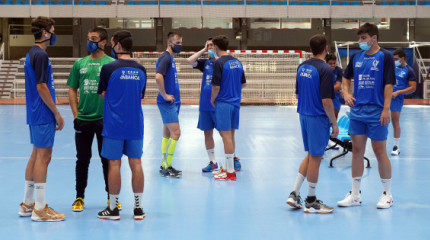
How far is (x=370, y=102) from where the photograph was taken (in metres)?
5.78

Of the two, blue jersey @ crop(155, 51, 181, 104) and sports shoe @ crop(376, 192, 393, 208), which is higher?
blue jersey @ crop(155, 51, 181, 104)

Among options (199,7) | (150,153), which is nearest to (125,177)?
(150,153)

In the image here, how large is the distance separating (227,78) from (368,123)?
2.30 meters

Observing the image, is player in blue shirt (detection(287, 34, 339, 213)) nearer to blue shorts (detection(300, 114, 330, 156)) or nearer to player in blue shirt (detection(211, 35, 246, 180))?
blue shorts (detection(300, 114, 330, 156))

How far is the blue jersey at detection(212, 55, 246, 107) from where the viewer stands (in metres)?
7.35

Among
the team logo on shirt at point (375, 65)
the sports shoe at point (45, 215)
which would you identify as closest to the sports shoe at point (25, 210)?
the sports shoe at point (45, 215)

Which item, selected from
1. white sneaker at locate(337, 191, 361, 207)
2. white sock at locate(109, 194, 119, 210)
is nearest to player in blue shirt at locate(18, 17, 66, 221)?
white sock at locate(109, 194, 119, 210)

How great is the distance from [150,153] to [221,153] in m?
1.27

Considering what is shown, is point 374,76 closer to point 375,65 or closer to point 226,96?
point 375,65

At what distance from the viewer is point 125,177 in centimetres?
748

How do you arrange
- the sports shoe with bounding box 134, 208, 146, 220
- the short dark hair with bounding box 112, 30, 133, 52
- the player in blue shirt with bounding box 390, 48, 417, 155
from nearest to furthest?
the short dark hair with bounding box 112, 30, 133, 52 → the sports shoe with bounding box 134, 208, 146, 220 → the player in blue shirt with bounding box 390, 48, 417, 155

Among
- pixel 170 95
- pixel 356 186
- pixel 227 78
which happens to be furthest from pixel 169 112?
pixel 356 186

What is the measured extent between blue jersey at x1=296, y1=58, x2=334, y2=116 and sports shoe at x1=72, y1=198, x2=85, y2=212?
2.54 m

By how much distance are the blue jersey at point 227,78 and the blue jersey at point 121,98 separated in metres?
2.23
